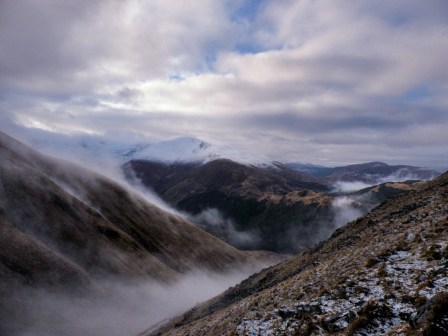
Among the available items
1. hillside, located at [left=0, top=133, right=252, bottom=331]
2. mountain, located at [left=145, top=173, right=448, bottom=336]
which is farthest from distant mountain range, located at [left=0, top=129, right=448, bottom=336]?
hillside, located at [left=0, top=133, right=252, bottom=331]

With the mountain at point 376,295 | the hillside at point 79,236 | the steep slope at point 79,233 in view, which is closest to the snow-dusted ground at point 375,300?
the mountain at point 376,295

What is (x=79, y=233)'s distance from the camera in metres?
101

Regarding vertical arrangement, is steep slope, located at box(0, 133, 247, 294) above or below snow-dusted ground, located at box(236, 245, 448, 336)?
below

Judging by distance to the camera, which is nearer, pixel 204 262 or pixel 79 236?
pixel 79 236

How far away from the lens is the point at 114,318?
8200 centimetres

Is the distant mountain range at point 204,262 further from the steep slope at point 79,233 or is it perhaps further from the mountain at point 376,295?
the steep slope at point 79,233

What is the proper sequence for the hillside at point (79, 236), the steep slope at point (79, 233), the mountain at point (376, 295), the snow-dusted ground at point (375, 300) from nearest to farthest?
the mountain at point (376, 295) < the snow-dusted ground at point (375, 300) < the hillside at point (79, 236) < the steep slope at point (79, 233)

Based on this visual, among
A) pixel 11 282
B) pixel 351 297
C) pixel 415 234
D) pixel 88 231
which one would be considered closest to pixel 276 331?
pixel 351 297

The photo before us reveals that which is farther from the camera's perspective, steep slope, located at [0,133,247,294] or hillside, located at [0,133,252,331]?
steep slope, located at [0,133,247,294]

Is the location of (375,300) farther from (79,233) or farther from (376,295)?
(79,233)

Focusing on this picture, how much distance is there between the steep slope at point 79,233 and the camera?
80188 mm

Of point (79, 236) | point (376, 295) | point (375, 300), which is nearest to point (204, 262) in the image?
point (79, 236)

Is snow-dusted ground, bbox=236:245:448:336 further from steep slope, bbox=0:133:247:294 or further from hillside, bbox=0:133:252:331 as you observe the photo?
steep slope, bbox=0:133:247:294

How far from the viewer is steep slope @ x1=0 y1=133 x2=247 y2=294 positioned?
8019 centimetres
